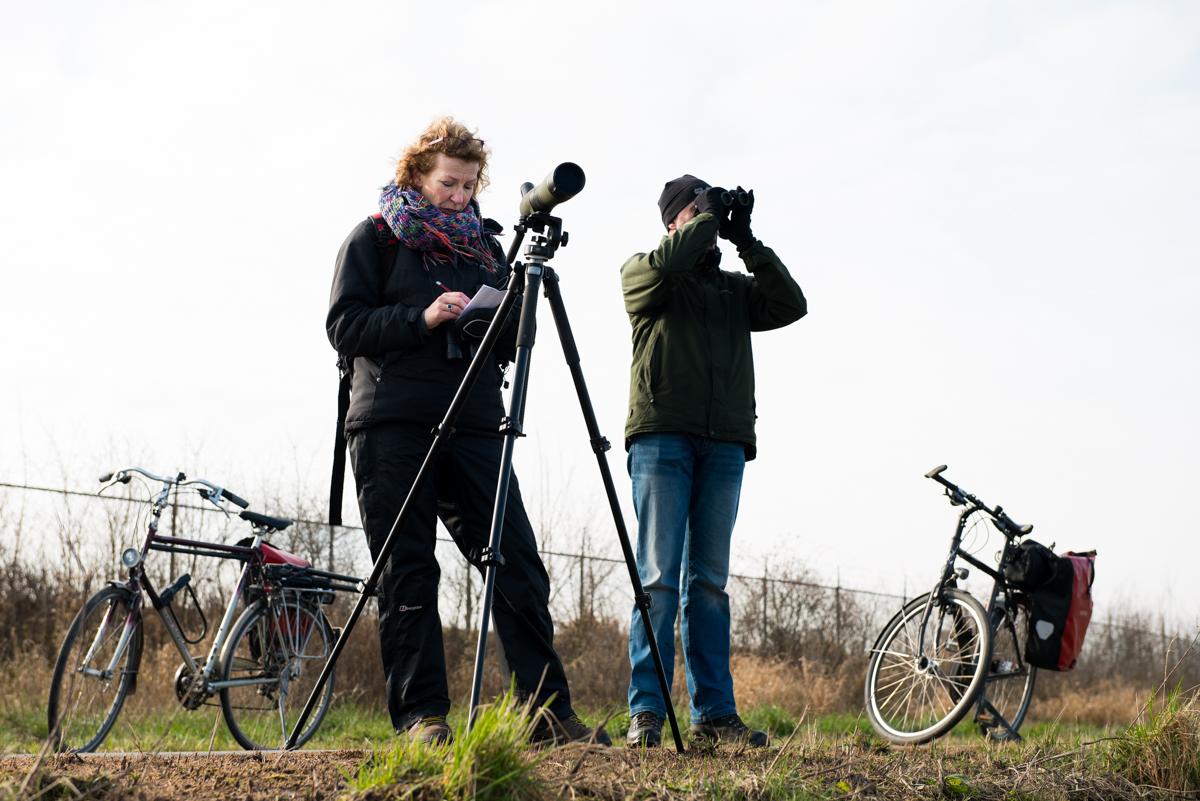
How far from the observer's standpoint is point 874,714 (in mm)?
6781

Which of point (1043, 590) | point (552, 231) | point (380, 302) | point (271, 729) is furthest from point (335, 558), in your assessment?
point (552, 231)

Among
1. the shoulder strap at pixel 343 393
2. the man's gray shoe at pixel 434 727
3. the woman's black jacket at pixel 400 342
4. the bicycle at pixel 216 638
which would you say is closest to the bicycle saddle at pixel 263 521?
the bicycle at pixel 216 638

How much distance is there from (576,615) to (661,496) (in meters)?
7.93

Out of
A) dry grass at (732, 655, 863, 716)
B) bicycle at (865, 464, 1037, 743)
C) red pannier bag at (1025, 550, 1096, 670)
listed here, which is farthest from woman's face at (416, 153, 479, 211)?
dry grass at (732, 655, 863, 716)

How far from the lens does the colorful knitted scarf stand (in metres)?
4.19

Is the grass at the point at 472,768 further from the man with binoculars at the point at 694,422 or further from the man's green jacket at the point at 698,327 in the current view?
the man's green jacket at the point at 698,327

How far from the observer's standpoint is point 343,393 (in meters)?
4.39

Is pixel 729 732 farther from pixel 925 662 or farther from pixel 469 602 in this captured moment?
pixel 469 602

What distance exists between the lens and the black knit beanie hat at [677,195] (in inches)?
201

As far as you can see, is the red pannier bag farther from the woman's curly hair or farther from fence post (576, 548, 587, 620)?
fence post (576, 548, 587, 620)

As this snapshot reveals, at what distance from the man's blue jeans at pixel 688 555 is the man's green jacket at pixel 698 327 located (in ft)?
0.30

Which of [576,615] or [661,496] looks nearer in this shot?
[661,496]

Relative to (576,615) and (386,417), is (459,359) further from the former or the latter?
(576,615)

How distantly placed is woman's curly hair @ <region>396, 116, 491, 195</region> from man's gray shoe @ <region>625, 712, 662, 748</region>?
2.09 m
